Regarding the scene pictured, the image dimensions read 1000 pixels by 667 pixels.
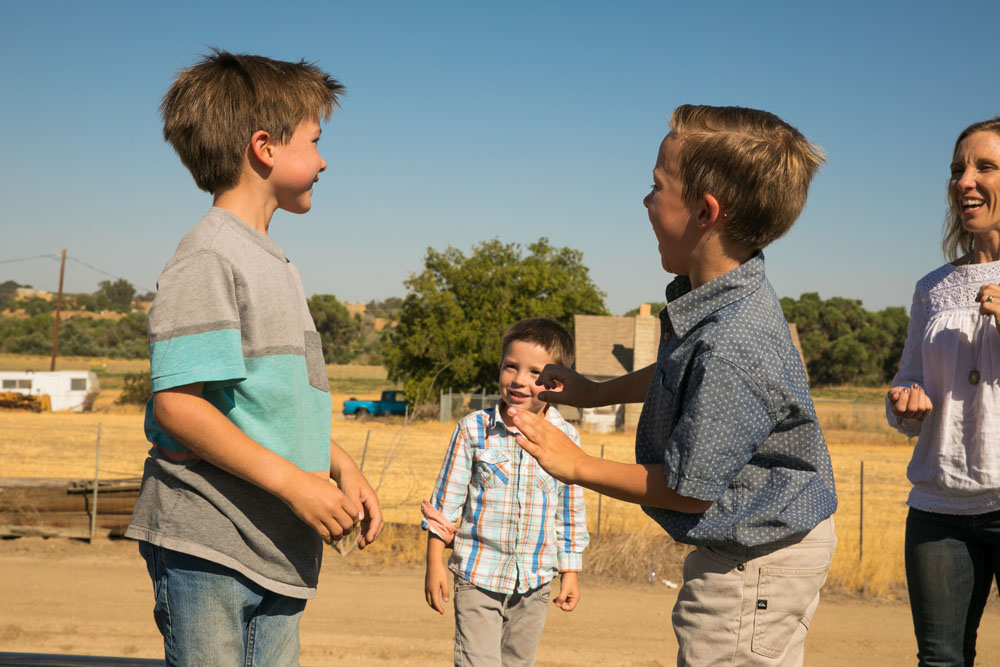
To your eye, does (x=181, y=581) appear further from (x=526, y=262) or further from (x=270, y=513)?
(x=526, y=262)

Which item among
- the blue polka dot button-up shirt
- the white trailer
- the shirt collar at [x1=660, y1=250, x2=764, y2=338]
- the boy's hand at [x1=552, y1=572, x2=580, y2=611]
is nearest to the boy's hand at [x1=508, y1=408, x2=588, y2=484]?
the blue polka dot button-up shirt

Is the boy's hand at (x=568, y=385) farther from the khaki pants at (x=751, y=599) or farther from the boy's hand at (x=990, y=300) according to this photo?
the boy's hand at (x=990, y=300)

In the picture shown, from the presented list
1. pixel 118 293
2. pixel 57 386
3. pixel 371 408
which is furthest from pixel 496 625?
pixel 118 293

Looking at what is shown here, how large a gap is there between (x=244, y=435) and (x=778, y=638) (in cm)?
130

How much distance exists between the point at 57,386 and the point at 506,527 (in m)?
43.1

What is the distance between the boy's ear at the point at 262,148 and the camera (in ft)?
6.80

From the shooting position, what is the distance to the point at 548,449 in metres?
1.94

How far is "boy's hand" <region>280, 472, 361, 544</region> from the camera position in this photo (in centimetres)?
185

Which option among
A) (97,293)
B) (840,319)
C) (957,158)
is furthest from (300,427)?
(97,293)

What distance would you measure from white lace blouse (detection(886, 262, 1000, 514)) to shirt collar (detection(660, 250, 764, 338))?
3.32ft

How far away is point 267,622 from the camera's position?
204cm

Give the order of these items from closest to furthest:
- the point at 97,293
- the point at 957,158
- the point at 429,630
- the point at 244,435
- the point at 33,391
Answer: the point at 244,435 < the point at 957,158 < the point at 429,630 < the point at 33,391 < the point at 97,293

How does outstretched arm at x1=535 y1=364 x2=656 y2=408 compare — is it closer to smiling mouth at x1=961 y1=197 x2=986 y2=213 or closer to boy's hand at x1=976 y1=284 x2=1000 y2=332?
boy's hand at x1=976 y1=284 x2=1000 y2=332

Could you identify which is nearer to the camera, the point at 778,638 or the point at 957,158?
the point at 778,638
